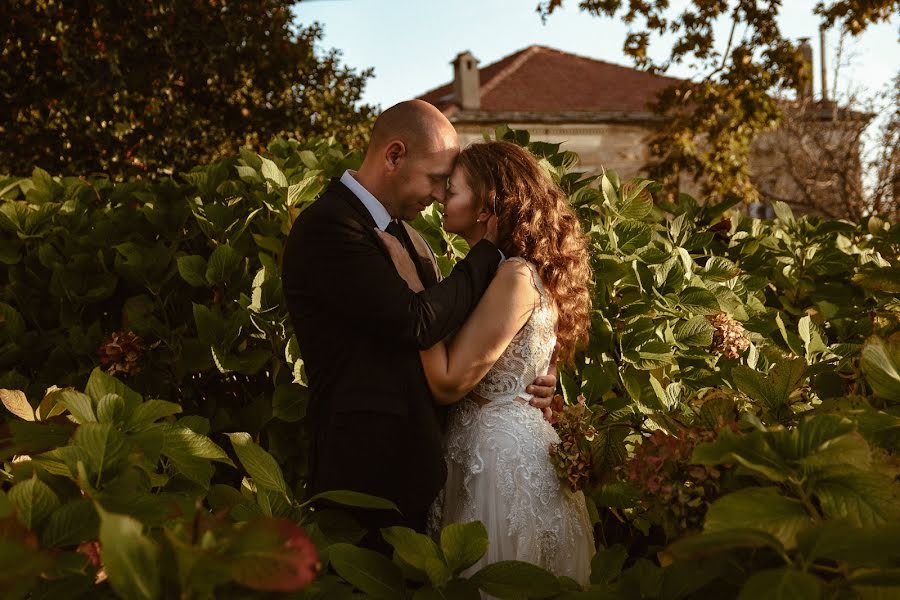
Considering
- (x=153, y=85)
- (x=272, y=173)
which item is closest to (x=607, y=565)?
(x=272, y=173)

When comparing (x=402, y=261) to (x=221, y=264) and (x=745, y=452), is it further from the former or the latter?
(x=745, y=452)

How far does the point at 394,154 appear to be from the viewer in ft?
9.24

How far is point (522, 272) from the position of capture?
2635 mm

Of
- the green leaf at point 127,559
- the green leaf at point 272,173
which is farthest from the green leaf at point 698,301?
the green leaf at point 127,559

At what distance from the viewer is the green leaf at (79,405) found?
121cm

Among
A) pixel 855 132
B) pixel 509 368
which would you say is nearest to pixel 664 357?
pixel 509 368

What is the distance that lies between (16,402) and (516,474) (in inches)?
57.0

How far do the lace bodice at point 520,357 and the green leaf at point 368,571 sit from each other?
1.53 m

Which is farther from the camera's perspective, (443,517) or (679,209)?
(679,209)

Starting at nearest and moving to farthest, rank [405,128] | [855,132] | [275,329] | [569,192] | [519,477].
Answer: [519,477] < [405,128] < [275,329] < [569,192] < [855,132]

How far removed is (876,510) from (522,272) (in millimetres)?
1761

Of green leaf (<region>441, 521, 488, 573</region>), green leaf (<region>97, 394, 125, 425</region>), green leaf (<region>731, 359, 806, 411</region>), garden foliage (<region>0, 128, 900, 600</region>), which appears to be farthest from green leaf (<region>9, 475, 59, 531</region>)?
green leaf (<region>731, 359, 806, 411</region>)

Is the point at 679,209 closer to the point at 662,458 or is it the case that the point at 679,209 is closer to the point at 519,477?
the point at 519,477

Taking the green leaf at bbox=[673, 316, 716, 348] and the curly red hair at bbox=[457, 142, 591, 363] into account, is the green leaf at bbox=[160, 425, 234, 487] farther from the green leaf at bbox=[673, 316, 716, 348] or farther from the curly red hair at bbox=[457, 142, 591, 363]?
the green leaf at bbox=[673, 316, 716, 348]
